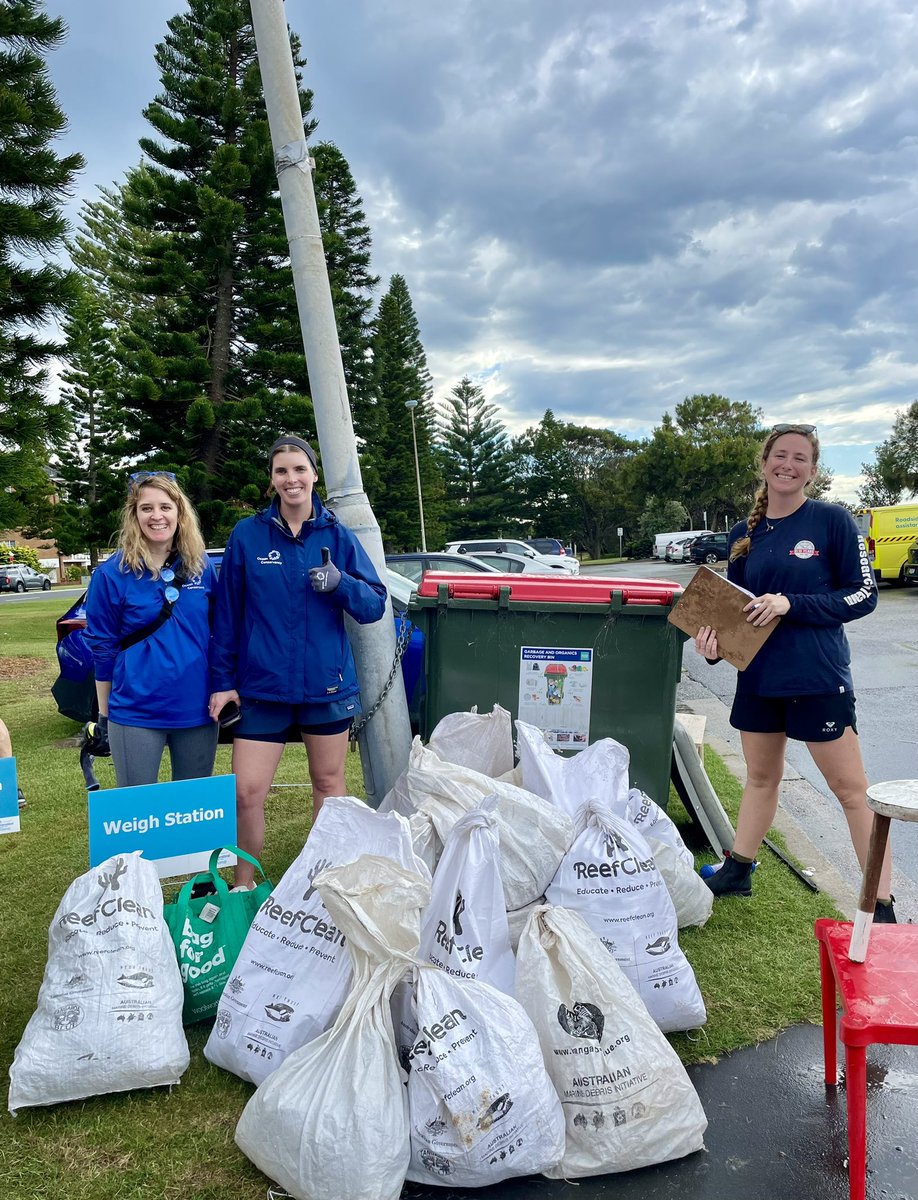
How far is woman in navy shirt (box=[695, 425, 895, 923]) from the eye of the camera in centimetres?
293

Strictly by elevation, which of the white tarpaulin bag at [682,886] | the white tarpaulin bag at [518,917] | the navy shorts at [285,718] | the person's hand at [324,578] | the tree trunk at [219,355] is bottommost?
the white tarpaulin bag at [682,886]

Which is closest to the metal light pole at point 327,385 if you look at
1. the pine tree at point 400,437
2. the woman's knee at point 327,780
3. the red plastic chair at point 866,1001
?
the woman's knee at point 327,780

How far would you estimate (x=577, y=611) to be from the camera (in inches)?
156

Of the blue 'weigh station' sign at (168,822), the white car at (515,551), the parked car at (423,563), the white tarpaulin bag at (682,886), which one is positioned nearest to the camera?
the blue 'weigh station' sign at (168,822)

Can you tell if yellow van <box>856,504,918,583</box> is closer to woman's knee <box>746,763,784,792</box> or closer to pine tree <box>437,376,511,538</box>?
woman's knee <box>746,763,784,792</box>

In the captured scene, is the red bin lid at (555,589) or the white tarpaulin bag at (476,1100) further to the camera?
the red bin lid at (555,589)

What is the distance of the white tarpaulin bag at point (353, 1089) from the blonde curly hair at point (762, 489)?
1.83m

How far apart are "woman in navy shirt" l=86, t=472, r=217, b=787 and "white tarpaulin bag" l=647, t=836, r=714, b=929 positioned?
171cm

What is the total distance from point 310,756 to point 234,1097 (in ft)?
4.01

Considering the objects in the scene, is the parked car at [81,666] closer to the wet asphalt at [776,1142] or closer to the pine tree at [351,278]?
the wet asphalt at [776,1142]

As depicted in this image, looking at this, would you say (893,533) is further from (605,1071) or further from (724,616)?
(605,1071)

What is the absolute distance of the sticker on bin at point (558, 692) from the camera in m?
3.99

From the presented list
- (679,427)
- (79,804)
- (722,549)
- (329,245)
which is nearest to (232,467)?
(329,245)

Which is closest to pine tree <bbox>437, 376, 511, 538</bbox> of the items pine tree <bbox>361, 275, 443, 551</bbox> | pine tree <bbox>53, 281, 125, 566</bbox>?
pine tree <bbox>361, 275, 443, 551</bbox>
